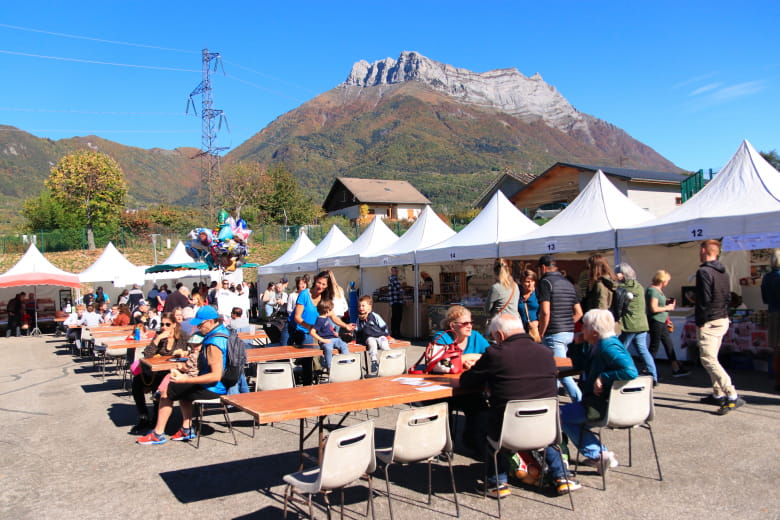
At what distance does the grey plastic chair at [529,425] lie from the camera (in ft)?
11.5

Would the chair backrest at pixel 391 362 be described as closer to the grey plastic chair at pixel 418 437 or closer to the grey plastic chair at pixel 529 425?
the grey plastic chair at pixel 418 437

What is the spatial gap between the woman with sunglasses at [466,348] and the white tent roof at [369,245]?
34.8 feet

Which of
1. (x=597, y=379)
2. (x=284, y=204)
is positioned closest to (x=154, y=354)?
(x=597, y=379)

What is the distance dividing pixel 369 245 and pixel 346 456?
42.3ft

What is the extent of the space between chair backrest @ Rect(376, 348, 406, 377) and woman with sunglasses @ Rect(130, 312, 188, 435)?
236 cm

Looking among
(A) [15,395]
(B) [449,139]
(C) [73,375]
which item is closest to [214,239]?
(C) [73,375]

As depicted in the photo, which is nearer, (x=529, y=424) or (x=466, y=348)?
(x=529, y=424)

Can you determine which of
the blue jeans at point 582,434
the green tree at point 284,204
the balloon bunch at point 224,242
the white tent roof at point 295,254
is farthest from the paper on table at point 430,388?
the green tree at point 284,204

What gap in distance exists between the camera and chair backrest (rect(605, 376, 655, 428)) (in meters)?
3.86

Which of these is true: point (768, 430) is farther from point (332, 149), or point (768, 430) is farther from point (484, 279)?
point (332, 149)

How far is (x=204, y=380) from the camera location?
5.11 metres

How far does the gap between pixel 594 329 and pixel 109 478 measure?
13.0 feet

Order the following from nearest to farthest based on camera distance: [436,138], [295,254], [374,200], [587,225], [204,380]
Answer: [204,380]
[587,225]
[295,254]
[374,200]
[436,138]

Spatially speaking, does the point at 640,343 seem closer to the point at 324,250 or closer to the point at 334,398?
the point at 334,398
